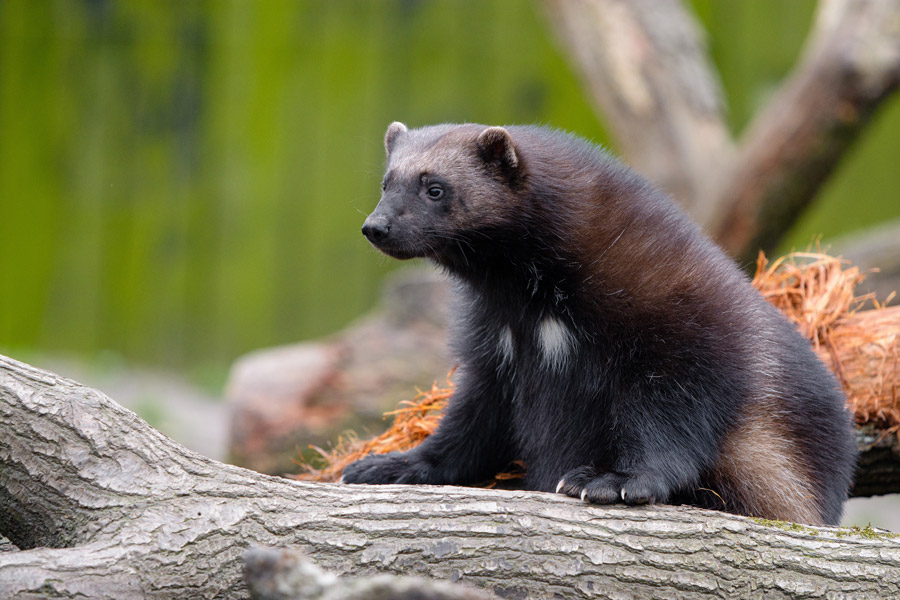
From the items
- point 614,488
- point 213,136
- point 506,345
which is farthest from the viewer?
point 213,136

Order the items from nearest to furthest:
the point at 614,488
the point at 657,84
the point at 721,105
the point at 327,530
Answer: the point at 327,530 → the point at 614,488 → the point at 657,84 → the point at 721,105

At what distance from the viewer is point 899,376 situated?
407 cm

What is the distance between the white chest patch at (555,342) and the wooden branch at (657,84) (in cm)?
401

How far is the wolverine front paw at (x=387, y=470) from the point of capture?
3.59 meters

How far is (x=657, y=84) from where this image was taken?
7082 mm

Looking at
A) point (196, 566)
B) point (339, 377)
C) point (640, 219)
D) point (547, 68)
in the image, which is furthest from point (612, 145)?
point (196, 566)

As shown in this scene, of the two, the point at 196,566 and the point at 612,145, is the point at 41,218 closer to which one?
the point at 612,145

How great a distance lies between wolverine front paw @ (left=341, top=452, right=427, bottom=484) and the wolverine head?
0.81m

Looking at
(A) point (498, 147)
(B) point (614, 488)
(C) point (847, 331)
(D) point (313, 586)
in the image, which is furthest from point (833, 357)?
(D) point (313, 586)

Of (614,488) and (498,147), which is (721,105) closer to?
(498,147)

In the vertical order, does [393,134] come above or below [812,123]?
below

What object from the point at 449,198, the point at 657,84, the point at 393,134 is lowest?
the point at 449,198

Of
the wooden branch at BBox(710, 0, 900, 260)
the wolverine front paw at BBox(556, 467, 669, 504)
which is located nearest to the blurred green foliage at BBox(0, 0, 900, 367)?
the wooden branch at BBox(710, 0, 900, 260)

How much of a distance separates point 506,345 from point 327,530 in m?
1.07
